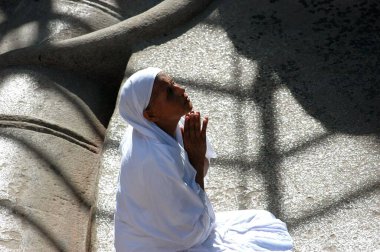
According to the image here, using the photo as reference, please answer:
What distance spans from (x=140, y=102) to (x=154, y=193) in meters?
0.43

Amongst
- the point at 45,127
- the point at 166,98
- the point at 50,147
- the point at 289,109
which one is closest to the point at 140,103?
the point at 166,98

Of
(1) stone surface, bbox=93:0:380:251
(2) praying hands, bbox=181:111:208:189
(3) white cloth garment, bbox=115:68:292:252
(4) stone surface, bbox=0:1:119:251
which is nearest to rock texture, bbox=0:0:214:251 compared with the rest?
(4) stone surface, bbox=0:1:119:251

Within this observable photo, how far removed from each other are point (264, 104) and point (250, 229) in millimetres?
1606

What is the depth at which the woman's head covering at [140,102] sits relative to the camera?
4609 mm

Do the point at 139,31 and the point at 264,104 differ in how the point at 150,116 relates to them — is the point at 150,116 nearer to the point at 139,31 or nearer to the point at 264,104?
the point at 264,104

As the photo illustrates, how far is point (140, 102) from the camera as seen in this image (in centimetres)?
462

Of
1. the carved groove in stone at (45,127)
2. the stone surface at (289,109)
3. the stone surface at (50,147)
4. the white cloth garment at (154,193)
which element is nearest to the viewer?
the white cloth garment at (154,193)

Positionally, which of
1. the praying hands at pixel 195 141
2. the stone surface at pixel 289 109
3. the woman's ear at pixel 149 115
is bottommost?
the stone surface at pixel 289 109

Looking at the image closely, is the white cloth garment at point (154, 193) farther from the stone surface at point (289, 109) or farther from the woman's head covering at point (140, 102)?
the stone surface at point (289, 109)

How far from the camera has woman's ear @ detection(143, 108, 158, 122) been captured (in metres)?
Answer: 4.64

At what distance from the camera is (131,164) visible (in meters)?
4.63

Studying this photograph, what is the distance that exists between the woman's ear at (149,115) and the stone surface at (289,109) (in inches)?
45.3

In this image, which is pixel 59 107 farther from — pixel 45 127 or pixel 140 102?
pixel 140 102

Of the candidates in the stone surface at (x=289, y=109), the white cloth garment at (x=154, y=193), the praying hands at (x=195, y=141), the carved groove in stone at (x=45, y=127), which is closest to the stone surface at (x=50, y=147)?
the carved groove in stone at (x=45, y=127)
